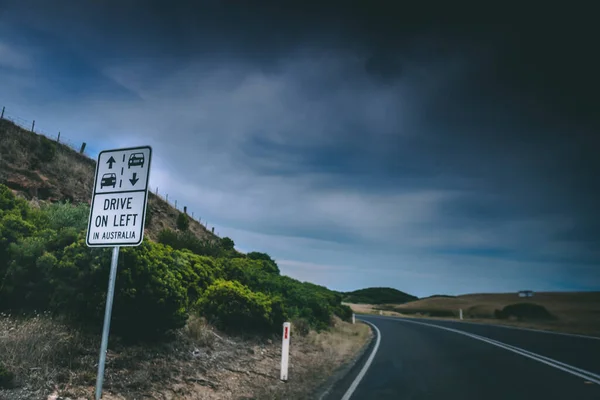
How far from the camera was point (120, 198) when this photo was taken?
5.40 metres

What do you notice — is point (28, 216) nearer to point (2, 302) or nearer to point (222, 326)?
point (2, 302)

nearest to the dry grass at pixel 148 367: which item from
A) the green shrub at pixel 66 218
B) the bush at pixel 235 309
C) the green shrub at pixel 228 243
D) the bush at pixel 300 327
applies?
the bush at pixel 235 309

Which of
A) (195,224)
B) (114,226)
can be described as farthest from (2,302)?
(195,224)

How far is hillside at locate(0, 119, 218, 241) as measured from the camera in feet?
75.1

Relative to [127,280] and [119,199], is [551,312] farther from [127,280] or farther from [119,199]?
[119,199]

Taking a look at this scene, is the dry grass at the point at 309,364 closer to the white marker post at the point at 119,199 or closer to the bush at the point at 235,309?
the bush at the point at 235,309

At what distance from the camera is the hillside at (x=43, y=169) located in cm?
2289

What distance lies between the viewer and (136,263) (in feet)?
26.1

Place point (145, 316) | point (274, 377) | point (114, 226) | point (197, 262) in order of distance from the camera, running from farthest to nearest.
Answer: point (197, 262), point (274, 377), point (145, 316), point (114, 226)

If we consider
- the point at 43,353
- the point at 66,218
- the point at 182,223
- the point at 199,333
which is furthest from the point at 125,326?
the point at 182,223

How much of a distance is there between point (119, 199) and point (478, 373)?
30.4ft

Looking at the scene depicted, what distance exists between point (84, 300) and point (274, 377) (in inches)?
181

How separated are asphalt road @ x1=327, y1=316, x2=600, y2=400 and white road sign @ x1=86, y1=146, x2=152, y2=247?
5311 mm

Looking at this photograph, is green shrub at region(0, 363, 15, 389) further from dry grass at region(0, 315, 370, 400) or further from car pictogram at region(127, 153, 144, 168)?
car pictogram at region(127, 153, 144, 168)
